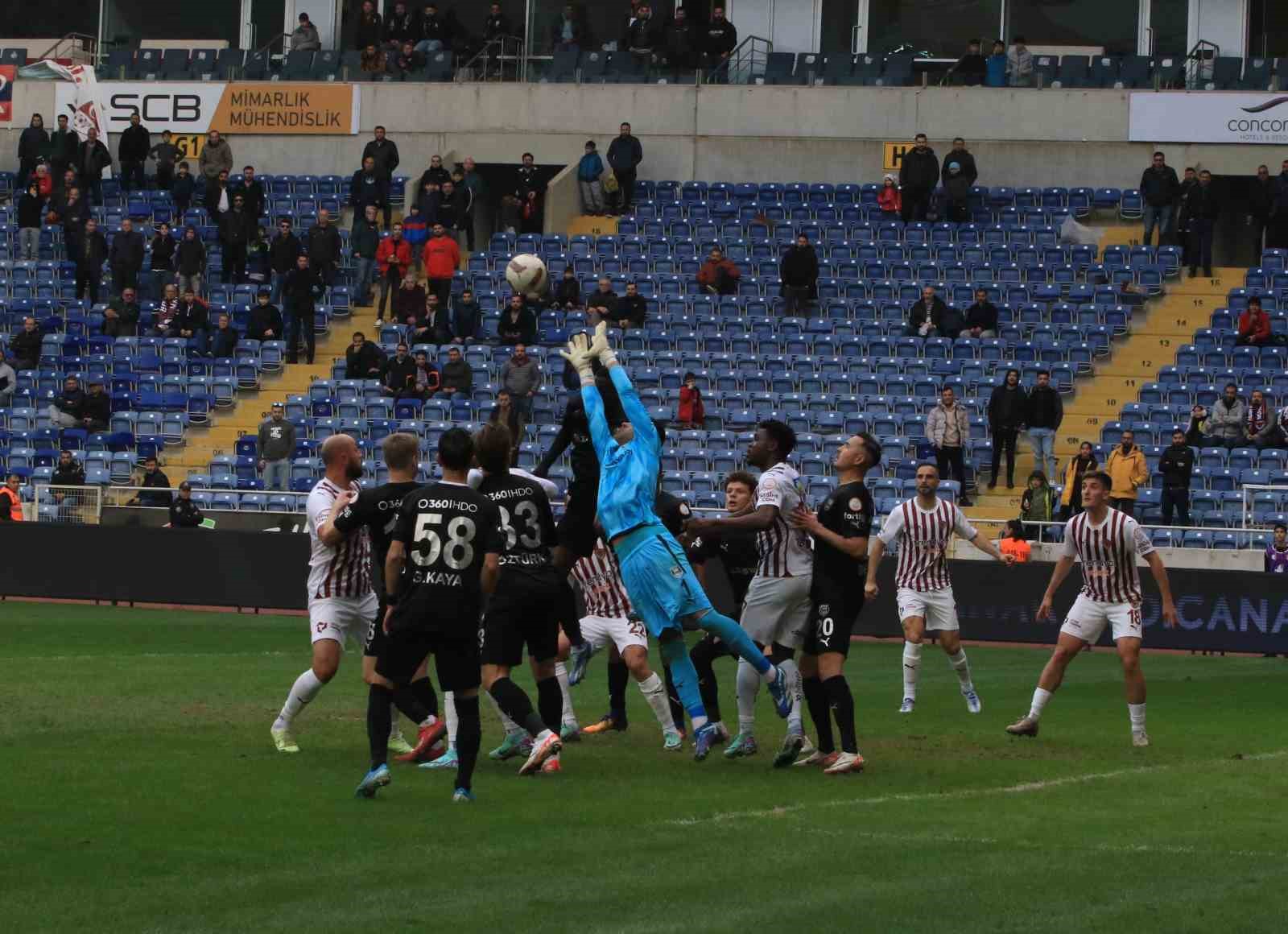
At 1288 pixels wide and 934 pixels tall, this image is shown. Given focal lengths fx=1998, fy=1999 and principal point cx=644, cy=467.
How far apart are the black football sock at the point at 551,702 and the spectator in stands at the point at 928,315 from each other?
72.7 feet

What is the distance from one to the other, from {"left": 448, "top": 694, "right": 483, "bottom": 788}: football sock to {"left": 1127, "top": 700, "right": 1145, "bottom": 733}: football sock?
5.75 metres

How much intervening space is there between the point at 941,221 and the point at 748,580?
24138 millimetres

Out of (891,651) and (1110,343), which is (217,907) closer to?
(891,651)

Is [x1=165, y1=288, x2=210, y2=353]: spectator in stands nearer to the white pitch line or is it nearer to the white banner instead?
the white banner

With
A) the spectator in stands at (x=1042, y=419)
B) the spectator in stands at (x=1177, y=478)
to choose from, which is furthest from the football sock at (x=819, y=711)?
the spectator in stands at (x=1042, y=419)

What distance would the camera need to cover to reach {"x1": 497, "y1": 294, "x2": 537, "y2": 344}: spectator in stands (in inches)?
1374

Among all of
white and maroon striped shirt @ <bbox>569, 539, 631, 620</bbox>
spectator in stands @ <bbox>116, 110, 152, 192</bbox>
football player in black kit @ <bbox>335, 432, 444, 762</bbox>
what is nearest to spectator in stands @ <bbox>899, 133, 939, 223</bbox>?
spectator in stands @ <bbox>116, 110, 152, 192</bbox>

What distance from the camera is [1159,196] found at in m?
36.6

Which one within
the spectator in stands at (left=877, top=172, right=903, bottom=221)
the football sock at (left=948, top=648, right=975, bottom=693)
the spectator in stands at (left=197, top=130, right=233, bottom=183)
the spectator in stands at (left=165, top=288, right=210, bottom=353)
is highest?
the spectator in stands at (left=197, top=130, right=233, bottom=183)

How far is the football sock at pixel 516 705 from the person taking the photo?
1153cm

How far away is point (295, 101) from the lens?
43.3 metres

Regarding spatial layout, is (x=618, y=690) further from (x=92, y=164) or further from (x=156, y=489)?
(x=92, y=164)

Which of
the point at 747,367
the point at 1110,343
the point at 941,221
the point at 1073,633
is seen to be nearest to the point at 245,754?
the point at 1073,633

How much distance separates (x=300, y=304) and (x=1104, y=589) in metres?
23.8
